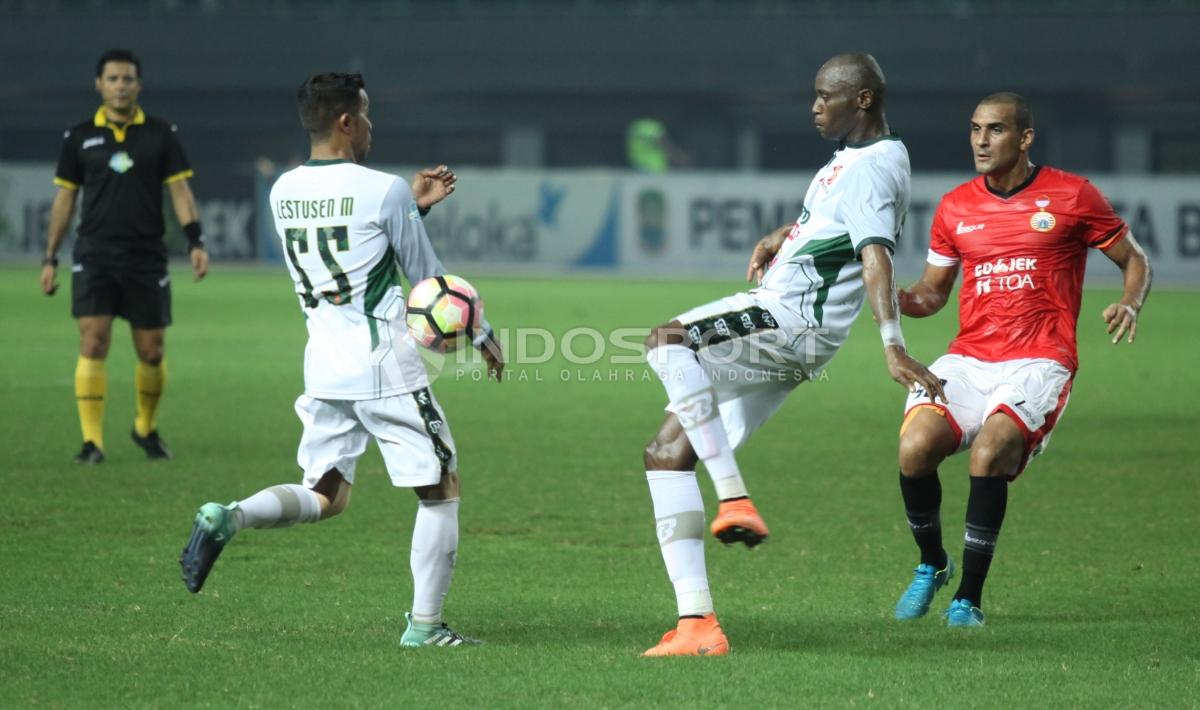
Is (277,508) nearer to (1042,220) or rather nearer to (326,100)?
(326,100)

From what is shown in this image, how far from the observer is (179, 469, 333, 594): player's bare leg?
16.6 ft

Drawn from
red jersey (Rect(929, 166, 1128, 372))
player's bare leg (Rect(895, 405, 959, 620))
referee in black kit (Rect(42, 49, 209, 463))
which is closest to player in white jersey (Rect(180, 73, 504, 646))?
player's bare leg (Rect(895, 405, 959, 620))

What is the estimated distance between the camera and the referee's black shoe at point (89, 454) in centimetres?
943

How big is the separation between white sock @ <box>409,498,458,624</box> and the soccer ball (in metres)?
0.53

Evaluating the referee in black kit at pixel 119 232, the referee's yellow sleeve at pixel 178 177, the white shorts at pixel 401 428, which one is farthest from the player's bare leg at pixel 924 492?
the referee's yellow sleeve at pixel 178 177

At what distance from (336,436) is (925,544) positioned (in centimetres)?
222

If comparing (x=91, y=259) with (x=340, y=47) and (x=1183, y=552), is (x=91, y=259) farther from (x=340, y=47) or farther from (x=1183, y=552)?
(x=340, y=47)

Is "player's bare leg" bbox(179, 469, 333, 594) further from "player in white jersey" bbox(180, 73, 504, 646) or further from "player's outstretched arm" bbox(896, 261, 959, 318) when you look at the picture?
Answer: "player's outstretched arm" bbox(896, 261, 959, 318)

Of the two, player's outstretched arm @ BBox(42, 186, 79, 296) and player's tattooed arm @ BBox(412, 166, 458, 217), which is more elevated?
player's tattooed arm @ BBox(412, 166, 458, 217)

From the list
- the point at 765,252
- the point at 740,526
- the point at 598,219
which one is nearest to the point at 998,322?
the point at 765,252

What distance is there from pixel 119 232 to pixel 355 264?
15.6 ft

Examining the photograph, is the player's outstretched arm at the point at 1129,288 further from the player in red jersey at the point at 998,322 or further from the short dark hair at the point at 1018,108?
the short dark hair at the point at 1018,108

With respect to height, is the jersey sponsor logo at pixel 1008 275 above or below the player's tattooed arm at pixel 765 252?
below

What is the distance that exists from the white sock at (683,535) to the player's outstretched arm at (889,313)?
767 mm
